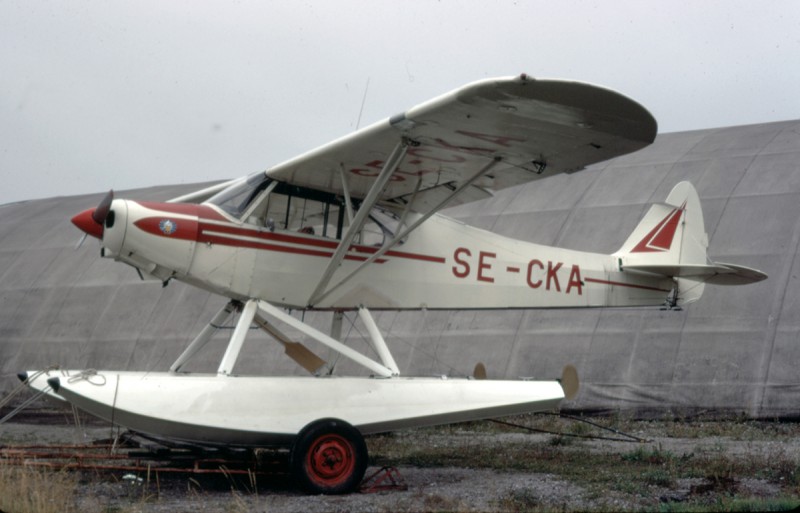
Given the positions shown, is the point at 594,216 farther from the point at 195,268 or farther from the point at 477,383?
the point at 195,268

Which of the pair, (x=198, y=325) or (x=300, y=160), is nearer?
(x=300, y=160)

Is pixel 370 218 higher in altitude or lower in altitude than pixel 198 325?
higher

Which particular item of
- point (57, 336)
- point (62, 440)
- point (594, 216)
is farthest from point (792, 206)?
point (57, 336)

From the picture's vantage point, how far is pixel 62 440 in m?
12.5

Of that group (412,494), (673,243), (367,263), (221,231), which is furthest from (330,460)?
(673,243)

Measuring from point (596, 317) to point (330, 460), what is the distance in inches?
339

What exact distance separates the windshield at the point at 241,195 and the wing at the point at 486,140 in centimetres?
23

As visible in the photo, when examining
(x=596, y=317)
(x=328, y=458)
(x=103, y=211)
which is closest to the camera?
(x=328, y=458)

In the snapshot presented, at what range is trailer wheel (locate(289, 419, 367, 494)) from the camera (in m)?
7.88

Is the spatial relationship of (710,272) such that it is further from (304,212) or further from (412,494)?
(412,494)

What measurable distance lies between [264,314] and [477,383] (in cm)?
238

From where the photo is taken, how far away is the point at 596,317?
51.3 ft

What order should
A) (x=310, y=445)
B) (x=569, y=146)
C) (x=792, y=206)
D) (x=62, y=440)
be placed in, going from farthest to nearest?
(x=792, y=206) < (x=62, y=440) < (x=569, y=146) < (x=310, y=445)

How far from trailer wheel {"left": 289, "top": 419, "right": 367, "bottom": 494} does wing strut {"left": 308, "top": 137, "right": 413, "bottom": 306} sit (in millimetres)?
1861
